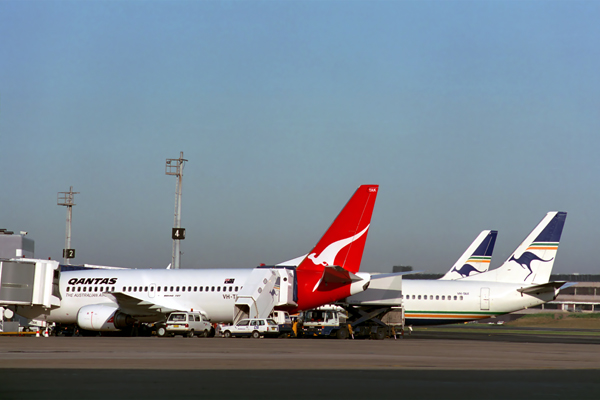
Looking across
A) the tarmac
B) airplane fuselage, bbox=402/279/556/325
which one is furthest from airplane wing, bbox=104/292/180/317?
the tarmac

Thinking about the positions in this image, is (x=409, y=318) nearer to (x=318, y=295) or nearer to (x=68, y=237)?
(x=318, y=295)

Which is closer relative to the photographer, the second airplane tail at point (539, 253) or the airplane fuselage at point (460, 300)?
the airplane fuselage at point (460, 300)

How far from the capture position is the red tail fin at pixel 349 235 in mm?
41406

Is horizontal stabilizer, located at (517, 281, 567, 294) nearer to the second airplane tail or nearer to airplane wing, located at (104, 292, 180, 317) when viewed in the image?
the second airplane tail

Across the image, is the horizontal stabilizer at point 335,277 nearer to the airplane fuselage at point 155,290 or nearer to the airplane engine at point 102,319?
the airplane fuselage at point 155,290

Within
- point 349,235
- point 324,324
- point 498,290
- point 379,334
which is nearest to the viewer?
point 349,235

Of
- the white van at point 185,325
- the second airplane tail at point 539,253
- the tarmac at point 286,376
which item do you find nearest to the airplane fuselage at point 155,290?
the white van at point 185,325

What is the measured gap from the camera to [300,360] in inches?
803

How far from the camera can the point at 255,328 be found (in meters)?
39.2

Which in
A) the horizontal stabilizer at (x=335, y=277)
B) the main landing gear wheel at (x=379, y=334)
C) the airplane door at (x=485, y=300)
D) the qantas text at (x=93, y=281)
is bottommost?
the main landing gear wheel at (x=379, y=334)

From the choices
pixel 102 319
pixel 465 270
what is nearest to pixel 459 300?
pixel 465 270

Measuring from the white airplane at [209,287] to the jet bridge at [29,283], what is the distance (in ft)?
4.07

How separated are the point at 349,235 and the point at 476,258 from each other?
25346 mm

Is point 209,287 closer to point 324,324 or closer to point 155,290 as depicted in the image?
point 155,290
